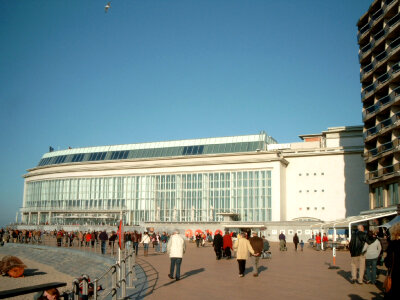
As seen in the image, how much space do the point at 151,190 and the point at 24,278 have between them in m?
49.4

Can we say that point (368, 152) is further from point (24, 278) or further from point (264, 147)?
point (24, 278)

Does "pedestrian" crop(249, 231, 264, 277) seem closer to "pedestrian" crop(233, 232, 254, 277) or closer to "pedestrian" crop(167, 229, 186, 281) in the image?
"pedestrian" crop(233, 232, 254, 277)

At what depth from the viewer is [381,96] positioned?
47312mm

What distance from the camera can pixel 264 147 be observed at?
72750 mm

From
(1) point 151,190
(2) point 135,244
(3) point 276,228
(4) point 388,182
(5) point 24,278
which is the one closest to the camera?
→ (5) point 24,278

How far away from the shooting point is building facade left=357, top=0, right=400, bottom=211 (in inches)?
1677

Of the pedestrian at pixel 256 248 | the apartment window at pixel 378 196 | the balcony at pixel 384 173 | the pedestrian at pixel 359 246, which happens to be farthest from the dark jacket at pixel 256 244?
the apartment window at pixel 378 196

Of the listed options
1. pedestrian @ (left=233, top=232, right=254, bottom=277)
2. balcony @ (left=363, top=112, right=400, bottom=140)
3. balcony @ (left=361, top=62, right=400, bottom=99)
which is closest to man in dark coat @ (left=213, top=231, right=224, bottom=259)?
pedestrian @ (left=233, top=232, right=254, bottom=277)

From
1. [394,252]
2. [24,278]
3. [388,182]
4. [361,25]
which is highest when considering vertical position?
[361,25]

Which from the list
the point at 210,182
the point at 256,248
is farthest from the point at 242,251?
the point at 210,182

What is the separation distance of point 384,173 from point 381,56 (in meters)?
12.1

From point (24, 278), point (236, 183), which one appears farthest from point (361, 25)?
point (24, 278)

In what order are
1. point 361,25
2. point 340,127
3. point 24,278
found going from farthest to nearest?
point 340,127
point 361,25
point 24,278

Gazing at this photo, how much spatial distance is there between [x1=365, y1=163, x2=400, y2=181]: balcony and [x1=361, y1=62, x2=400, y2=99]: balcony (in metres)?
8.27
